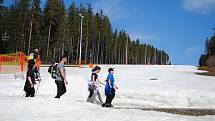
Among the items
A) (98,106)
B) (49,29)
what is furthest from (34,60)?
(49,29)

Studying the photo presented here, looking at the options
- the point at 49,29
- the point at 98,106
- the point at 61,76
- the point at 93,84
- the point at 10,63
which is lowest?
the point at 98,106

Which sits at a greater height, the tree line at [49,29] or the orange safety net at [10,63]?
the tree line at [49,29]

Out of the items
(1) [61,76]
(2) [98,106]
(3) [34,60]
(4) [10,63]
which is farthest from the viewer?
(4) [10,63]

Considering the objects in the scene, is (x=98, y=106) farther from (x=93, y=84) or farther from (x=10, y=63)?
(x=10, y=63)

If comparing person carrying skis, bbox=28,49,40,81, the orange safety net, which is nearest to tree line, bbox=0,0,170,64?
the orange safety net

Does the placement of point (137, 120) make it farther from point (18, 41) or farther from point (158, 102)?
point (18, 41)

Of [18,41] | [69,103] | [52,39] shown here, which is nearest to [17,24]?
[18,41]

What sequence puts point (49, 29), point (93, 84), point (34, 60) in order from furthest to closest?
point (49, 29) < point (34, 60) < point (93, 84)

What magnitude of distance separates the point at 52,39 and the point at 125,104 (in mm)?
68250

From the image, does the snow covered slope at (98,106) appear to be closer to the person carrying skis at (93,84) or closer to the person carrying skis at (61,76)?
the person carrying skis at (61,76)

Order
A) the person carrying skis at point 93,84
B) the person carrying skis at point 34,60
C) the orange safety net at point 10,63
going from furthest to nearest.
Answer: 1. the orange safety net at point 10,63
2. the person carrying skis at point 93,84
3. the person carrying skis at point 34,60

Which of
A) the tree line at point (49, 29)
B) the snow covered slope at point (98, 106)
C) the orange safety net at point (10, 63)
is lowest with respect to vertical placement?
the snow covered slope at point (98, 106)

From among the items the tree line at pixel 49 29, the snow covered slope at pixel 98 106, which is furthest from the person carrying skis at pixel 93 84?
the tree line at pixel 49 29

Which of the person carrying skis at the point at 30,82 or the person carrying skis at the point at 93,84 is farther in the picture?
the person carrying skis at the point at 93,84
